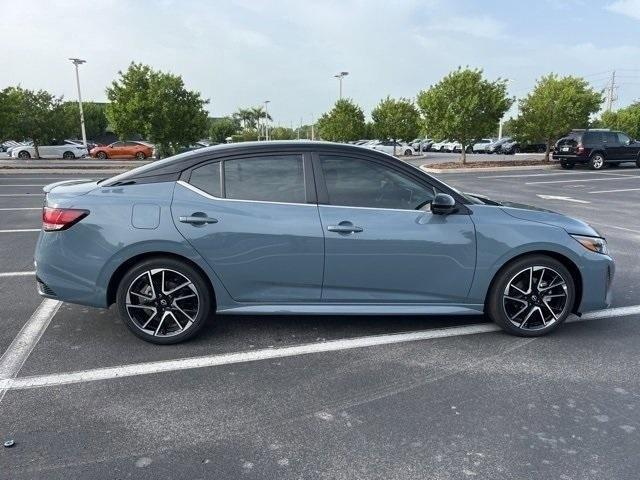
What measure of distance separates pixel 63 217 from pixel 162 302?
38.0 inches

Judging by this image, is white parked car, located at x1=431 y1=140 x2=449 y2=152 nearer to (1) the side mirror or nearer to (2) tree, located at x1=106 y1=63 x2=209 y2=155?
(2) tree, located at x1=106 y1=63 x2=209 y2=155

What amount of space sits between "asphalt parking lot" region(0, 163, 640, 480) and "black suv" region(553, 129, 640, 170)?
20.1 meters

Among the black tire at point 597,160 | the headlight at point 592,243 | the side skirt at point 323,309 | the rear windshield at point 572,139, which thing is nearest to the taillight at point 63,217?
the side skirt at point 323,309

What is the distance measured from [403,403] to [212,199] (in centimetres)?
201

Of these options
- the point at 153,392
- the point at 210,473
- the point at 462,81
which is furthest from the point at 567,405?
the point at 462,81

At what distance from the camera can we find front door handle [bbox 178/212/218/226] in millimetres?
3688

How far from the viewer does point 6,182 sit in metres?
17.7

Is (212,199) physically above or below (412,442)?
above

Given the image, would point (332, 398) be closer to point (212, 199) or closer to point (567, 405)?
point (567, 405)

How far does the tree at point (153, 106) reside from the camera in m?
24.1

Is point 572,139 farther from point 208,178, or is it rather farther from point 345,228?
point 208,178

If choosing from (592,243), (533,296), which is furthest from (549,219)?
(533,296)

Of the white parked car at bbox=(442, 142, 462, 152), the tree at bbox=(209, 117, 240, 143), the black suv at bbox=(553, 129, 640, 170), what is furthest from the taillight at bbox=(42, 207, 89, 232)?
the tree at bbox=(209, 117, 240, 143)

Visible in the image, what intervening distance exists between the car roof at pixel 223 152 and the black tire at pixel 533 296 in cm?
128
